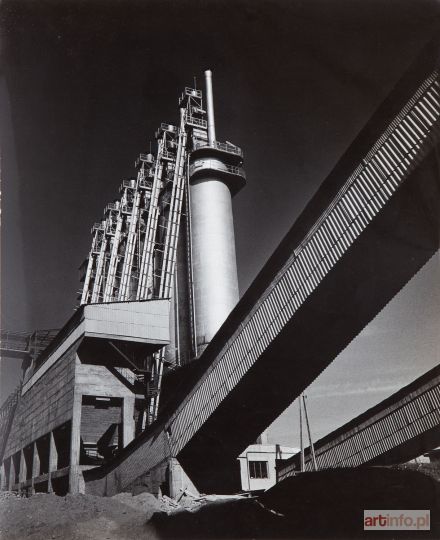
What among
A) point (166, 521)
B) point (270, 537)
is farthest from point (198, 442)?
point (270, 537)

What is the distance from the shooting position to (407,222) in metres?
8.83

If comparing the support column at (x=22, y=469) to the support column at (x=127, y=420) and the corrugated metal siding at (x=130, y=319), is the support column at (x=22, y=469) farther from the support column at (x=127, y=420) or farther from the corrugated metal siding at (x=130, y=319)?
the corrugated metal siding at (x=130, y=319)

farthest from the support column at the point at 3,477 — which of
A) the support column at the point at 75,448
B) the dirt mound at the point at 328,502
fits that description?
the dirt mound at the point at 328,502

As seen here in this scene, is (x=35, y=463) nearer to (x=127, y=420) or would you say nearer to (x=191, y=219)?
(x=127, y=420)

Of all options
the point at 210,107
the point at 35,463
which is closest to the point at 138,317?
the point at 35,463

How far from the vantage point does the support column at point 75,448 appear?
1836 centimetres

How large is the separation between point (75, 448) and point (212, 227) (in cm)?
1512

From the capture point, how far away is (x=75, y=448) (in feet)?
62.1

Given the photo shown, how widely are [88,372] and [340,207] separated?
45.9ft

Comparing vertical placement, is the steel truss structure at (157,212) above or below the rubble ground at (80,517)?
above

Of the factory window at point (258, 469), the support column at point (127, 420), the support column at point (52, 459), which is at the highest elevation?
the support column at point (127, 420)

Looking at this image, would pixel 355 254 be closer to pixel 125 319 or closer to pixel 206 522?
pixel 206 522

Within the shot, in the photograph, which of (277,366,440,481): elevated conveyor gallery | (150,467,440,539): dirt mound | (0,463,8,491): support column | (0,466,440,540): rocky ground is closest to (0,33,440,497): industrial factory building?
(277,366,440,481): elevated conveyor gallery

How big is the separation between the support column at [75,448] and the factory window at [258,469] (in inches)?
426
